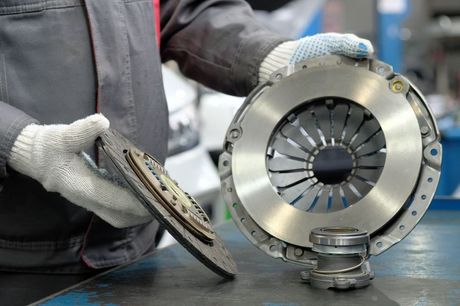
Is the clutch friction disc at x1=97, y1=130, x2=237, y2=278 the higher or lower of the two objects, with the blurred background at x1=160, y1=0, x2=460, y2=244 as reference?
higher

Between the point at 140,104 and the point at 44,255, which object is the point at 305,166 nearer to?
the point at 140,104

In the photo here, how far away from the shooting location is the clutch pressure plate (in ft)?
3.51

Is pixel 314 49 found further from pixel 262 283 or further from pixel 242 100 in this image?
pixel 242 100

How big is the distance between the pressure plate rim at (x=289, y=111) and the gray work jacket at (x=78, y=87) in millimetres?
212

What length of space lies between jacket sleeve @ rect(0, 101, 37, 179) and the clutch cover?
32 centimetres

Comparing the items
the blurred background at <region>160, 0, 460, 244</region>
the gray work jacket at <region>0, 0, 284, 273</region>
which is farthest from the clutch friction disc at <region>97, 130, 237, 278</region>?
the blurred background at <region>160, 0, 460, 244</region>

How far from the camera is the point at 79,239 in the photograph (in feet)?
4.31

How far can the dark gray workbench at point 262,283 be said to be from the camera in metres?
0.96

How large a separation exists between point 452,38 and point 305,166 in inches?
504

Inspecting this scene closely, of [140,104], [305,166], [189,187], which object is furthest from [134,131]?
[189,187]

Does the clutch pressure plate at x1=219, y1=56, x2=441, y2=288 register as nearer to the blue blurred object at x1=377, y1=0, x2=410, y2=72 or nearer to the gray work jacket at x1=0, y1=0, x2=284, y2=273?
the gray work jacket at x1=0, y1=0, x2=284, y2=273

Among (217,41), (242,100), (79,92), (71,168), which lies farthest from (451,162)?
(71,168)

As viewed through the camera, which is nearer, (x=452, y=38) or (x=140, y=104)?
(x=140, y=104)

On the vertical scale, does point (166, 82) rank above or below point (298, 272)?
below
